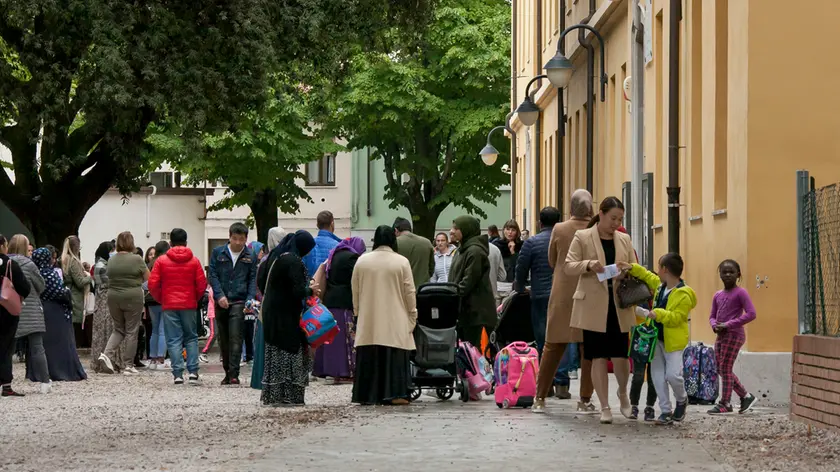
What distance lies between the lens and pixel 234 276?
751 inches

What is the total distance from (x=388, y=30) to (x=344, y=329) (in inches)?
341

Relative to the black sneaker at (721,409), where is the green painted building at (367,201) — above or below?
above

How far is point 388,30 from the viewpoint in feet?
86.0

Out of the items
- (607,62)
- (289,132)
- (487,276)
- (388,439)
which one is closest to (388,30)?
(607,62)

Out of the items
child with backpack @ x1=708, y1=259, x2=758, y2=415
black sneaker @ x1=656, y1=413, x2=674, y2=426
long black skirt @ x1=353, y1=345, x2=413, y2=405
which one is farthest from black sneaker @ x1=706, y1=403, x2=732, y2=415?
long black skirt @ x1=353, y1=345, x2=413, y2=405

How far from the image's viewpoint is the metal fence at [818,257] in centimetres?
1202

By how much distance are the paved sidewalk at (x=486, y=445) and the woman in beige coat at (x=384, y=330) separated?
3.16 ft

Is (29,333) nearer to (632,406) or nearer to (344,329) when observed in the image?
(344,329)

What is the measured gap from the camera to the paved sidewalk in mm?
9914

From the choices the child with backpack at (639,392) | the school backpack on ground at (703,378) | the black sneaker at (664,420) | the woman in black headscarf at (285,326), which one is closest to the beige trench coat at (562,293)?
the child with backpack at (639,392)

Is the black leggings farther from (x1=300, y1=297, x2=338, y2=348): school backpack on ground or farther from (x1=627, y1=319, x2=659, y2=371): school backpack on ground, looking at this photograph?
(x1=300, y1=297, x2=338, y2=348): school backpack on ground

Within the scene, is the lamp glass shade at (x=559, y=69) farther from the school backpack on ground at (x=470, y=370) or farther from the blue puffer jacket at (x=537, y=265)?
the school backpack on ground at (x=470, y=370)

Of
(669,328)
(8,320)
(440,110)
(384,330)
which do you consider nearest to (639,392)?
(669,328)

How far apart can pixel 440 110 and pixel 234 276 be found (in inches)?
1360
